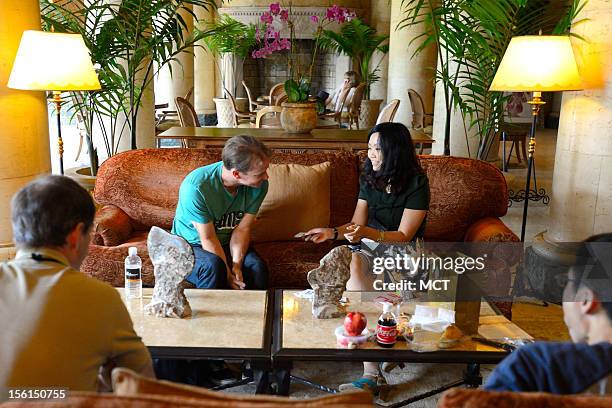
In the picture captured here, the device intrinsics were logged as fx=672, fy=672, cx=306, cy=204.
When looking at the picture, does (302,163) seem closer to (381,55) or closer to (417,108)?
(417,108)

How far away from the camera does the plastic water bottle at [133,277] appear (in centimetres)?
279

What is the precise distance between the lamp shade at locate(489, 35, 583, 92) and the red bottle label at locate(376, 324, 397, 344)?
6.47 feet

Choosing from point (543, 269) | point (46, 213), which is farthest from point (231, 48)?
point (46, 213)

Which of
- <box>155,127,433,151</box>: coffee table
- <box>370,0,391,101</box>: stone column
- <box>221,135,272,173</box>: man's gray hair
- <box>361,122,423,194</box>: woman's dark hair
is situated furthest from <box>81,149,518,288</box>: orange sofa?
<box>370,0,391,101</box>: stone column

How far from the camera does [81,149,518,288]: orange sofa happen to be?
150 inches

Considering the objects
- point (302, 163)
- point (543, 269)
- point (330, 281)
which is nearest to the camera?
point (330, 281)

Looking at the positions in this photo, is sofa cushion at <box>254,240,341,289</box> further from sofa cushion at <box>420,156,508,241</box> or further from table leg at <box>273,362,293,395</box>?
table leg at <box>273,362,293,395</box>

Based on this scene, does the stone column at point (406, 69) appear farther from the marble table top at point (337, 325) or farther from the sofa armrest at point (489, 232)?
the marble table top at point (337, 325)

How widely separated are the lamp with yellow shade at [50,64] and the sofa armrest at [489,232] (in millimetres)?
2331

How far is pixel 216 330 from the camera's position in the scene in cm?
248

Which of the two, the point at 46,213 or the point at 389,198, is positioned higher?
the point at 46,213

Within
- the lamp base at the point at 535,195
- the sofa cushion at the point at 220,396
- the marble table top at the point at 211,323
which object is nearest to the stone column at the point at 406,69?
the lamp base at the point at 535,195

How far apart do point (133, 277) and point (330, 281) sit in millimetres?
839

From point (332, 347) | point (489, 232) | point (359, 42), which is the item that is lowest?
point (332, 347)
